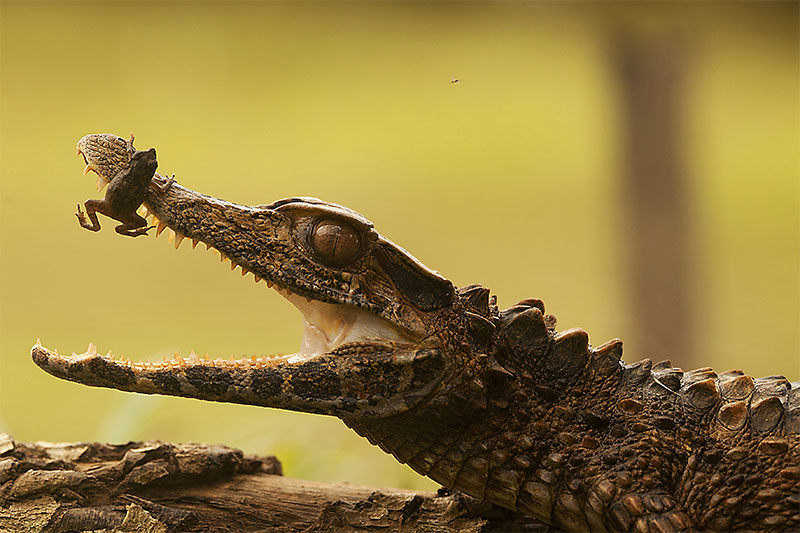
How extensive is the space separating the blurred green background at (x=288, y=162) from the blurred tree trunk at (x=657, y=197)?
95mm

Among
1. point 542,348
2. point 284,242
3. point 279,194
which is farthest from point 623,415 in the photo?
point 279,194

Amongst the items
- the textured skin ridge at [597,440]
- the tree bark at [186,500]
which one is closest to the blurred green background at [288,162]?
the tree bark at [186,500]

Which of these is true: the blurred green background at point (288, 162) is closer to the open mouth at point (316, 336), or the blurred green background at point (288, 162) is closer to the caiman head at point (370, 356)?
the caiman head at point (370, 356)

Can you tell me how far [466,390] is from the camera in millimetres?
2264

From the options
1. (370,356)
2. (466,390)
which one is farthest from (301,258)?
(466,390)

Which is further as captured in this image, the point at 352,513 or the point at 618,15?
the point at 618,15

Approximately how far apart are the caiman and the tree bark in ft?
0.68

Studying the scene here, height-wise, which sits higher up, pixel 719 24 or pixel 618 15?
pixel 719 24

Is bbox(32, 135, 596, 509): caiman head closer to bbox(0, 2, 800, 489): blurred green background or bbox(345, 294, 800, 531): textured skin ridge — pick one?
bbox(345, 294, 800, 531): textured skin ridge

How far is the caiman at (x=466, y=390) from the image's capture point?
7.25ft

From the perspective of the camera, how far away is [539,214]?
6.05m

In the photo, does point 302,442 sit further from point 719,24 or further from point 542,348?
point 719,24

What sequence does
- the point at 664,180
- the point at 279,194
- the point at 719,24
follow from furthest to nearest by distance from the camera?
the point at 719,24 → the point at 664,180 → the point at 279,194

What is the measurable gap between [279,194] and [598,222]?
3836 mm
